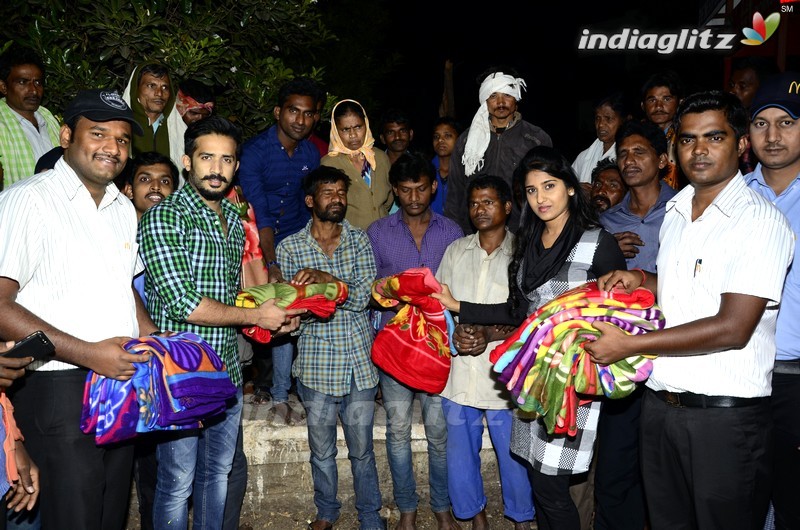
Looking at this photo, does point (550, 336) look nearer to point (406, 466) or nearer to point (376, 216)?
point (406, 466)

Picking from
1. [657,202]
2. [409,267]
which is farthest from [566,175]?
[409,267]

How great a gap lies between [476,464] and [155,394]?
241 cm

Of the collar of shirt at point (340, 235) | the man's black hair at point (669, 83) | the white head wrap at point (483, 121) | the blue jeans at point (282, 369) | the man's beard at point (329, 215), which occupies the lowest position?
the blue jeans at point (282, 369)

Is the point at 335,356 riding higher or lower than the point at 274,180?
lower

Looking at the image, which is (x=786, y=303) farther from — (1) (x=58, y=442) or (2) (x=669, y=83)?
(1) (x=58, y=442)

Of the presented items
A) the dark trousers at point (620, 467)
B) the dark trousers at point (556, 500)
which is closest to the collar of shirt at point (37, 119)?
the dark trousers at point (556, 500)

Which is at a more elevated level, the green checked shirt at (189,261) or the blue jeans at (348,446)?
the green checked shirt at (189,261)

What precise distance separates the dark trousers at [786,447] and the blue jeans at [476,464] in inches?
62.0

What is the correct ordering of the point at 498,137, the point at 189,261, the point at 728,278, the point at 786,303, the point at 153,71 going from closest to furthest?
the point at 728,278 → the point at 786,303 → the point at 189,261 → the point at 153,71 → the point at 498,137

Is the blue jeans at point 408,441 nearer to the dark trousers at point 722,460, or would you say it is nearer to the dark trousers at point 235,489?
the dark trousers at point 235,489

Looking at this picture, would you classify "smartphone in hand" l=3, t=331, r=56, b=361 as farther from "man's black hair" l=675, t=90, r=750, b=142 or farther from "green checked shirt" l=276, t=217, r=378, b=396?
"man's black hair" l=675, t=90, r=750, b=142

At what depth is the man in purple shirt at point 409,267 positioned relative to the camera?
500 cm

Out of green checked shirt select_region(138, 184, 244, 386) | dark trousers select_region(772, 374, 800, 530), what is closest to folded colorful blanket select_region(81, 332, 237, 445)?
green checked shirt select_region(138, 184, 244, 386)

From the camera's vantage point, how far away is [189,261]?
3.84 metres
